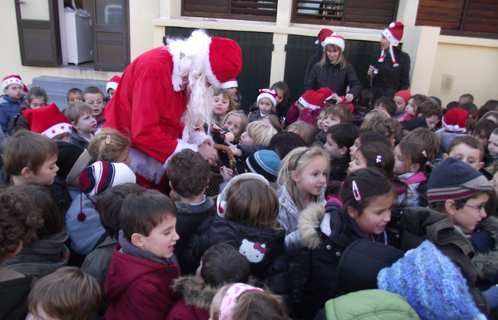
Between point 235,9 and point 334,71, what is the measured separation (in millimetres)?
2971

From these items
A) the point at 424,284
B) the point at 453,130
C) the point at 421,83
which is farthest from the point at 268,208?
the point at 421,83

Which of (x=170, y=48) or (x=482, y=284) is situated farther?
(x=170, y=48)

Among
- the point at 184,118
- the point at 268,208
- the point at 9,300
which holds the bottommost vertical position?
the point at 9,300

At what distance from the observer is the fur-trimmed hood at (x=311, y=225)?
1.78 meters

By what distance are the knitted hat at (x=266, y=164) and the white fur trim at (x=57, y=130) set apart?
1620 millimetres

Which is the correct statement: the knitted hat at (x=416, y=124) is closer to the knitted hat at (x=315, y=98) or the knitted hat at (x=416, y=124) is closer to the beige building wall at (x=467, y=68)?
the knitted hat at (x=315, y=98)

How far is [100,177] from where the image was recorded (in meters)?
2.09

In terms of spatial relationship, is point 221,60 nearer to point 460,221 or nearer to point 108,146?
point 108,146

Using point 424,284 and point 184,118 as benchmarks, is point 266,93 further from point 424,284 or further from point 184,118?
point 424,284

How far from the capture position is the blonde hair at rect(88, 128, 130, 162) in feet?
7.68

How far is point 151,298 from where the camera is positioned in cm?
152

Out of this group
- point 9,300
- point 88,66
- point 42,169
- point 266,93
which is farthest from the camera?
point 88,66

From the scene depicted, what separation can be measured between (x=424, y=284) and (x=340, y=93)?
434 centimetres

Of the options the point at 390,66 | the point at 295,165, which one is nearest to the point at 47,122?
the point at 295,165
